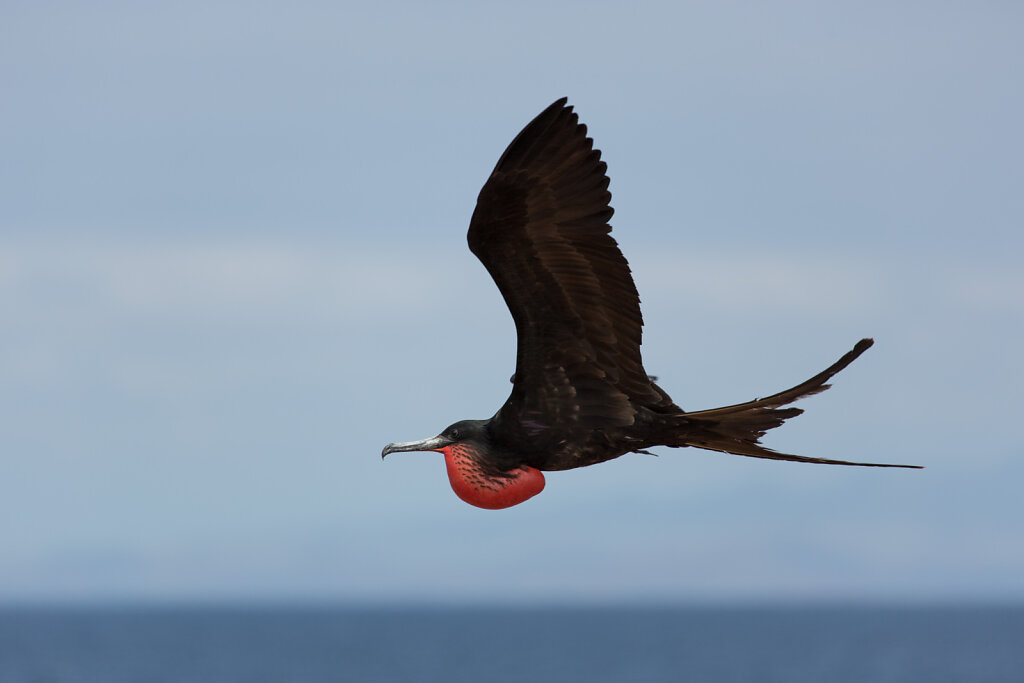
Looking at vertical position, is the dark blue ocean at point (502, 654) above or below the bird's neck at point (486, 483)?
above

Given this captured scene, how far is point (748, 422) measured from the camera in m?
7.75

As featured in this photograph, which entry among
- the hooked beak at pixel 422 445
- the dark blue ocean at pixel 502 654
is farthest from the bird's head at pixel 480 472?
the dark blue ocean at pixel 502 654

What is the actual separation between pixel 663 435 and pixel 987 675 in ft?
336

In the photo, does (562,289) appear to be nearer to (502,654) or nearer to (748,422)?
(748,422)

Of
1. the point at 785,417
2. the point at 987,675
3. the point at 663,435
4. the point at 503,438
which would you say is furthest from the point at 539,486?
the point at 987,675

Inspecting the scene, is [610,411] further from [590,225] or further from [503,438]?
[590,225]

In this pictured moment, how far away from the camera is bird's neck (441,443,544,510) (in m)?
7.38

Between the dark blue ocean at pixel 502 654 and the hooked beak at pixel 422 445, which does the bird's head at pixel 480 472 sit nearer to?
the hooked beak at pixel 422 445

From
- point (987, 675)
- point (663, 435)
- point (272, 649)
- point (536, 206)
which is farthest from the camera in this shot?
point (272, 649)

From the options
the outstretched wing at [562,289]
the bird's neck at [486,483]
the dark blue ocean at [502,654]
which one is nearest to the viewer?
the outstretched wing at [562,289]

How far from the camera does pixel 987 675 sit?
101 meters

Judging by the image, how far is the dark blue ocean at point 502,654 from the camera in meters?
102

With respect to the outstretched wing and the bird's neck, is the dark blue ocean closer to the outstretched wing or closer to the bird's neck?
the bird's neck

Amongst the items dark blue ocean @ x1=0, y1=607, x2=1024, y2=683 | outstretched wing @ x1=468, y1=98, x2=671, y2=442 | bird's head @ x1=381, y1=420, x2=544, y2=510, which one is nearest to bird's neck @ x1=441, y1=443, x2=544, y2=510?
bird's head @ x1=381, y1=420, x2=544, y2=510
